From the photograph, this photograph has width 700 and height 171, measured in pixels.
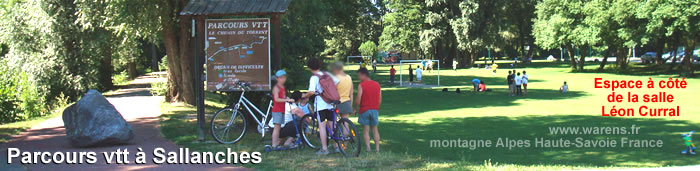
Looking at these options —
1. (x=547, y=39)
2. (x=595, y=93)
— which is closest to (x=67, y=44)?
(x=595, y=93)

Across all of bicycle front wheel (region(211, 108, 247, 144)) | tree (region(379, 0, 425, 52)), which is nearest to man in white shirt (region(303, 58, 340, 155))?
bicycle front wheel (region(211, 108, 247, 144))

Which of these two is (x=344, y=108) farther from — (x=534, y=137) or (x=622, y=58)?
(x=622, y=58)

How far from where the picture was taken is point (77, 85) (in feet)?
90.1

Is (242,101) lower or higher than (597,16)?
lower

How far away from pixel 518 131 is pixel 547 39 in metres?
46.5

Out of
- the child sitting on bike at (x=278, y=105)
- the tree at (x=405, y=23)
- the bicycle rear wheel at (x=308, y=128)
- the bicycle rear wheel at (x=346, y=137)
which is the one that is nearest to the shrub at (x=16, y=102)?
the child sitting on bike at (x=278, y=105)

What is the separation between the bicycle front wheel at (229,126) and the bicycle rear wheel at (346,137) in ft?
7.60

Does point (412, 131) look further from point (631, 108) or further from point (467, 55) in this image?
point (467, 55)

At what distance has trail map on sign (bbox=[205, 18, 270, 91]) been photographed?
11.3m

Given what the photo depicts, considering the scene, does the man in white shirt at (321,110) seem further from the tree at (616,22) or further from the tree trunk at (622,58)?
the tree trunk at (622,58)

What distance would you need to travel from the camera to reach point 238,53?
37.3ft

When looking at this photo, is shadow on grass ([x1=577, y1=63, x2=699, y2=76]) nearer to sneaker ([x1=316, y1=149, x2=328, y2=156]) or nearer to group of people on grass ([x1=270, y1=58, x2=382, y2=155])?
group of people on grass ([x1=270, y1=58, x2=382, y2=155])

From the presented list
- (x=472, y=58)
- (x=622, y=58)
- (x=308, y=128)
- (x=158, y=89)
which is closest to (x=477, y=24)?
(x=472, y=58)

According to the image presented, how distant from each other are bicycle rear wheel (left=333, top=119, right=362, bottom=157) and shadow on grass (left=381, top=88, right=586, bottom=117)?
44.7 feet
